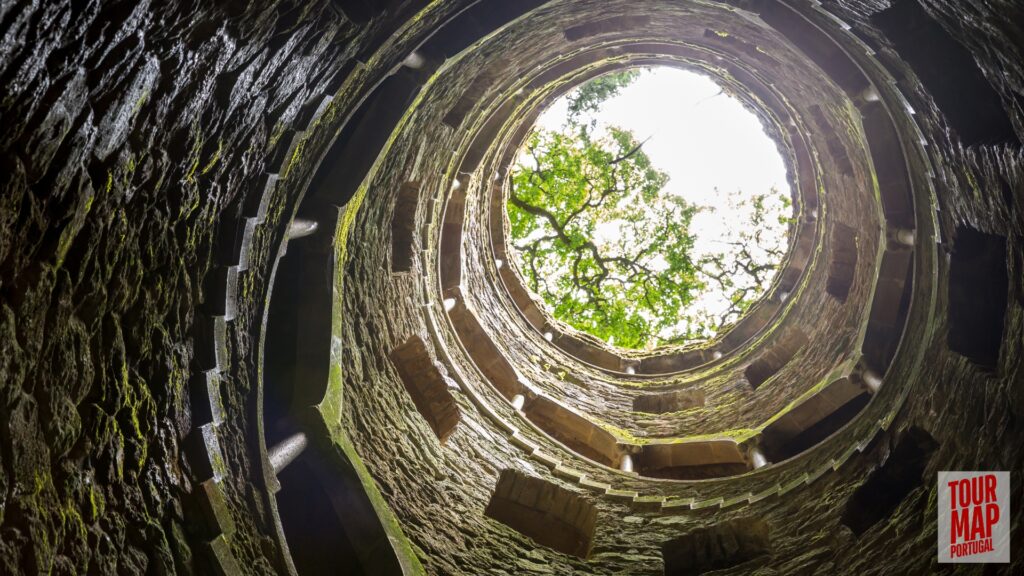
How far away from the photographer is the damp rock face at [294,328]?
1923 millimetres

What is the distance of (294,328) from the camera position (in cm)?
409

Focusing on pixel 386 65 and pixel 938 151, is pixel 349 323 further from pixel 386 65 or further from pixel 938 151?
pixel 938 151

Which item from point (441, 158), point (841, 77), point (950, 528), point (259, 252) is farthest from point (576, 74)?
point (950, 528)

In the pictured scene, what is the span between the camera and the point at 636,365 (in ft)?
31.6

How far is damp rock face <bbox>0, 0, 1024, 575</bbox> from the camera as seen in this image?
1.92m
